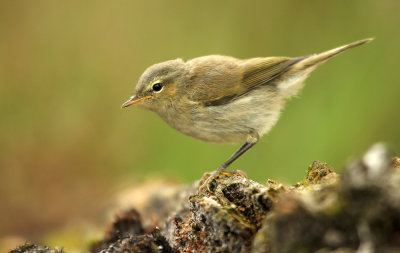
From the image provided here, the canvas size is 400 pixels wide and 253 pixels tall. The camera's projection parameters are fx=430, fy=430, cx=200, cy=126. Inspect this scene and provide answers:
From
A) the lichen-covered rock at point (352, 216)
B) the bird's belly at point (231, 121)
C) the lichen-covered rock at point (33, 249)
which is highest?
the bird's belly at point (231, 121)

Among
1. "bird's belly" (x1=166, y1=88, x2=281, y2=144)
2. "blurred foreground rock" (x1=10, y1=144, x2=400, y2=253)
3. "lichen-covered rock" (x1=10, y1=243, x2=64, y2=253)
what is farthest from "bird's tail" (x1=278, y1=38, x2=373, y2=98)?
"lichen-covered rock" (x1=10, y1=243, x2=64, y2=253)

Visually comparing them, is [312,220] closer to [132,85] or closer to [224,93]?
[224,93]

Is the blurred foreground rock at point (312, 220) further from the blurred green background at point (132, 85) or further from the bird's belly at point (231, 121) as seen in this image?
the blurred green background at point (132, 85)

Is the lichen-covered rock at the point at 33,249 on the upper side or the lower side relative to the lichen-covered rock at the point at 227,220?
upper

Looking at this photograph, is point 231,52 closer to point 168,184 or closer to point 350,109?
point 350,109

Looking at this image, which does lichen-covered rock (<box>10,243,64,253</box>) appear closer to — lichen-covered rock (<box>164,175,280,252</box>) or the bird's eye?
lichen-covered rock (<box>164,175,280,252</box>)

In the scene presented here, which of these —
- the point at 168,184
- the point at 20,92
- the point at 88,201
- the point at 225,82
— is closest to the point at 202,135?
the point at 225,82

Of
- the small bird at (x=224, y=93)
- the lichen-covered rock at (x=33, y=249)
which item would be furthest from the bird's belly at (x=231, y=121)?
the lichen-covered rock at (x=33, y=249)
